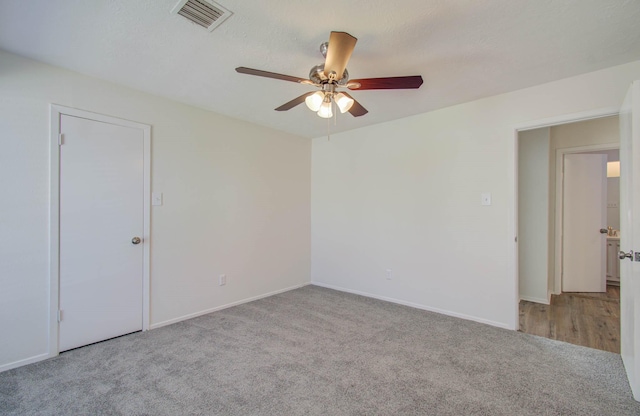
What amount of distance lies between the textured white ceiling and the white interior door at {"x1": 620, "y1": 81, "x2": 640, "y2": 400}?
520 mm

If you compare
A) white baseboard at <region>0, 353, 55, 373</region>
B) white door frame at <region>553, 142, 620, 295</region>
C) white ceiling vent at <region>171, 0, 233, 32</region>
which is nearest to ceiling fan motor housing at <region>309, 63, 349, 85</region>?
white ceiling vent at <region>171, 0, 233, 32</region>

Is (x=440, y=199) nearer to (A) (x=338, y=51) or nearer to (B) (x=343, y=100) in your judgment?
(B) (x=343, y=100)

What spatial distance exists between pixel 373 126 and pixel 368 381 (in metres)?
2.97

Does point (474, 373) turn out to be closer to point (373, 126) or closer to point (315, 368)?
point (315, 368)

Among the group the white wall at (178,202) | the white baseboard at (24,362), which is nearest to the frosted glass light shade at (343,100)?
the white wall at (178,202)

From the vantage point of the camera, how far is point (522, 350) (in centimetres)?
241

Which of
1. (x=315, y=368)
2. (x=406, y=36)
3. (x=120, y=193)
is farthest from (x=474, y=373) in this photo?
(x=120, y=193)

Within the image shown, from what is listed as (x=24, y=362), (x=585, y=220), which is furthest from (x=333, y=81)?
(x=585, y=220)

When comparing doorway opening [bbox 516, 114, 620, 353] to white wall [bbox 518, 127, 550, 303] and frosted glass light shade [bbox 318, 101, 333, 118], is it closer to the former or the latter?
white wall [bbox 518, 127, 550, 303]

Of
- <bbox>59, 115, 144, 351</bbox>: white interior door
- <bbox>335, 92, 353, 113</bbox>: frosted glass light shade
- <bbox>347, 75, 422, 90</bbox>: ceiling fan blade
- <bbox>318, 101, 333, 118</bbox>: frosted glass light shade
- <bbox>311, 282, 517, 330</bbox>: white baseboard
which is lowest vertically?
<bbox>311, 282, 517, 330</bbox>: white baseboard

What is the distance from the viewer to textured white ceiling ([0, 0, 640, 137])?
1.65 m

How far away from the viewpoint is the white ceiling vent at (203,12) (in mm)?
1607

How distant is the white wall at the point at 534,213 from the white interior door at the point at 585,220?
2.32ft

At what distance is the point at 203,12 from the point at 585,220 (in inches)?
209
